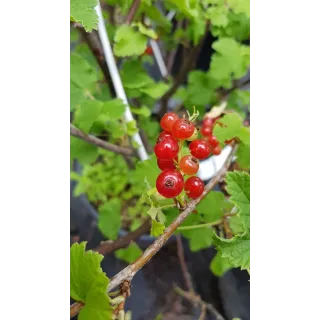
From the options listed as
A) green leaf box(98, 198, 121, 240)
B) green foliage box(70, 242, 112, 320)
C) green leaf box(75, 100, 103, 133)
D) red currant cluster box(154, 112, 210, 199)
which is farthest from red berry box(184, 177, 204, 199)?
green leaf box(98, 198, 121, 240)

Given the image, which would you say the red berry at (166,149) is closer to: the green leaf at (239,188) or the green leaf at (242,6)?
the green leaf at (239,188)

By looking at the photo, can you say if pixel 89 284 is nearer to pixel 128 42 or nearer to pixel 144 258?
pixel 144 258

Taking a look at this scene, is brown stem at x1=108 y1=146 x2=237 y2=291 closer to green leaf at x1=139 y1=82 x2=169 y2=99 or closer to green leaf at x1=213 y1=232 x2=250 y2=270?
green leaf at x1=213 y1=232 x2=250 y2=270
